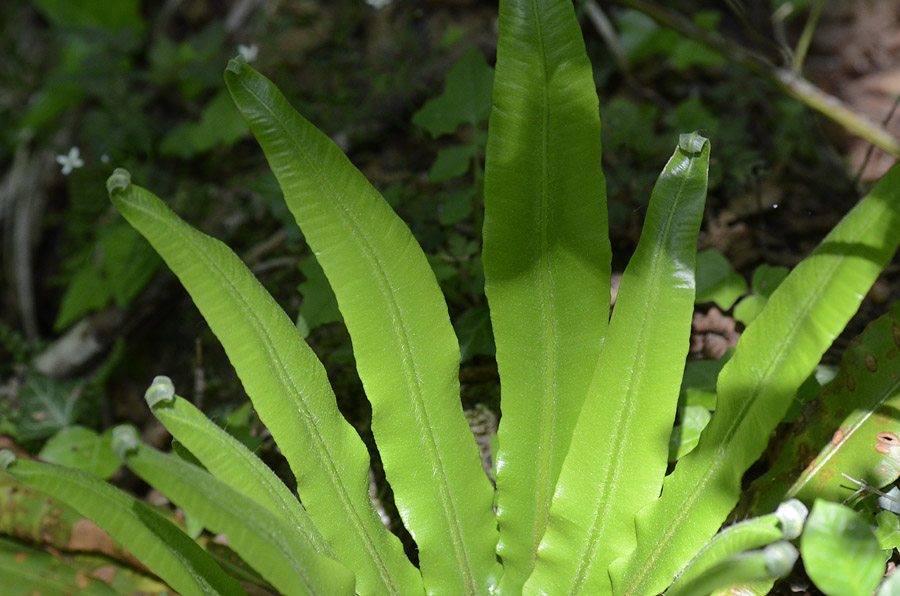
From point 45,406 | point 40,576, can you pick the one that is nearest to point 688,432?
point 40,576

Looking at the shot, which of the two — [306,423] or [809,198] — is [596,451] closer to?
[306,423]

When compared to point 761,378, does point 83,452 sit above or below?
below

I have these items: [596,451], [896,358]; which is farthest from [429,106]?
[896,358]

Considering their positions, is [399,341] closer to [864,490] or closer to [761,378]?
[761,378]

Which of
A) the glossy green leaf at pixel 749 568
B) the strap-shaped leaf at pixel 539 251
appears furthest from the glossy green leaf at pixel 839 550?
the strap-shaped leaf at pixel 539 251

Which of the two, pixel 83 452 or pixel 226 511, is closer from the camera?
pixel 226 511
